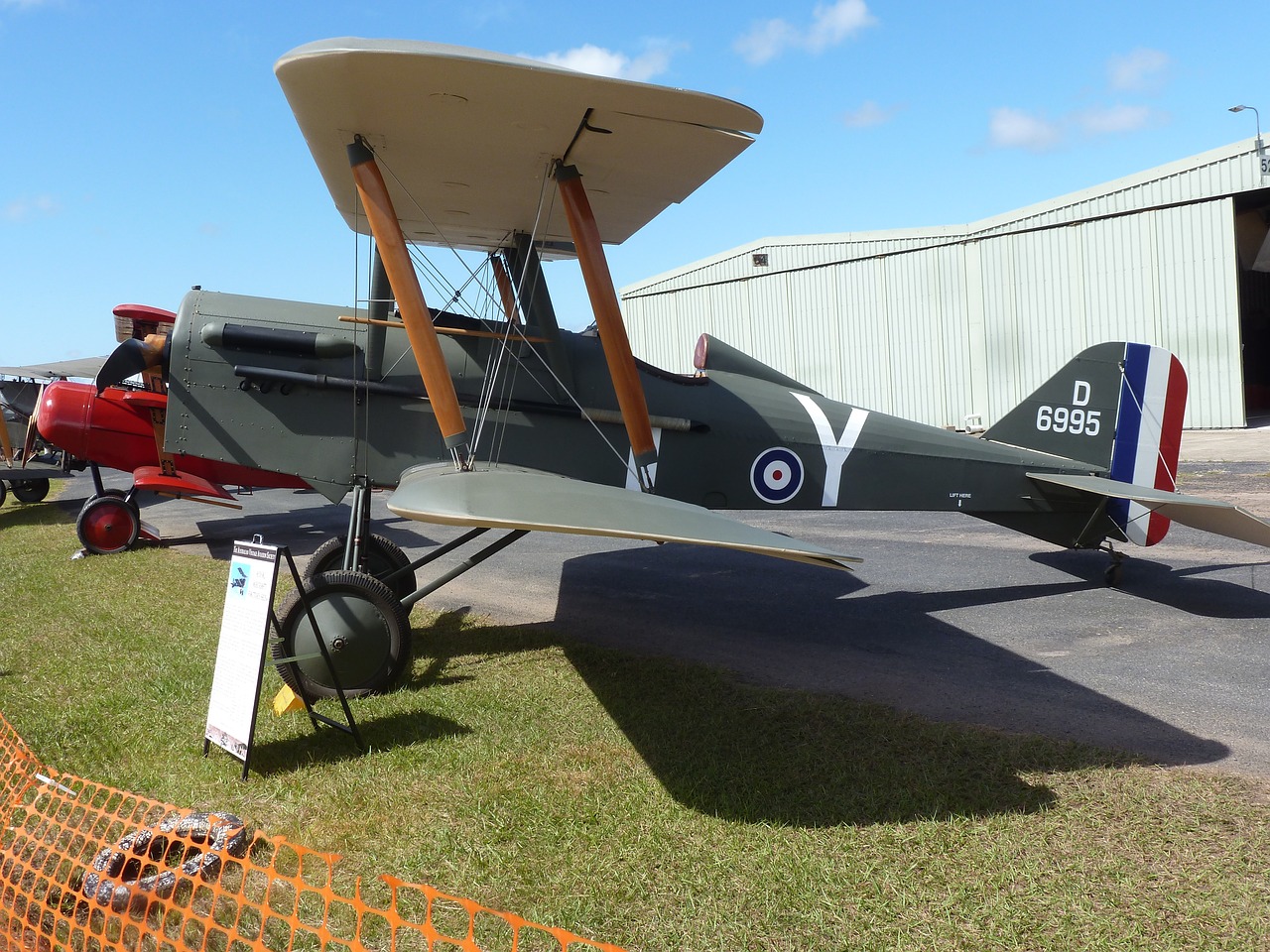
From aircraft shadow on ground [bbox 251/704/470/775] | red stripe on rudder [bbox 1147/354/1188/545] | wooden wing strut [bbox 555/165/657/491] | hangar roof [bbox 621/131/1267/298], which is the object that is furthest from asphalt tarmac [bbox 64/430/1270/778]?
hangar roof [bbox 621/131/1267/298]

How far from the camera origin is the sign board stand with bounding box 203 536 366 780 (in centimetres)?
384

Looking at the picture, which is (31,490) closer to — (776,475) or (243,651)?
(243,651)

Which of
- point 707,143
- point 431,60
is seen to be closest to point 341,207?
point 431,60

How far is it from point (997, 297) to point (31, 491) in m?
21.8

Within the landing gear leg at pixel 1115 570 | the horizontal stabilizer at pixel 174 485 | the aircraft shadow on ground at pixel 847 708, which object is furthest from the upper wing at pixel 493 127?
the horizontal stabilizer at pixel 174 485

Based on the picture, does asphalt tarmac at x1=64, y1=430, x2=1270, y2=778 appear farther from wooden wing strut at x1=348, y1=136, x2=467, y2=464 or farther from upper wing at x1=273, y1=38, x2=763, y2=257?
upper wing at x1=273, y1=38, x2=763, y2=257

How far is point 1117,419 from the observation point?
709cm

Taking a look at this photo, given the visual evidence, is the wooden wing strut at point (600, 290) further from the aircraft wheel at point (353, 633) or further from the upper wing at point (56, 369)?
the upper wing at point (56, 369)

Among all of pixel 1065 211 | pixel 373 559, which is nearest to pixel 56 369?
pixel 373 559

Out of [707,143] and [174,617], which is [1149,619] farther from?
[174,617]

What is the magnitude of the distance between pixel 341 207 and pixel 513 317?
1937mm

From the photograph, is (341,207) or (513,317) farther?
(341,207)

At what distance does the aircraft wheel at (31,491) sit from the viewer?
1675 centimetres

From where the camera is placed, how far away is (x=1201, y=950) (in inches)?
99.6
